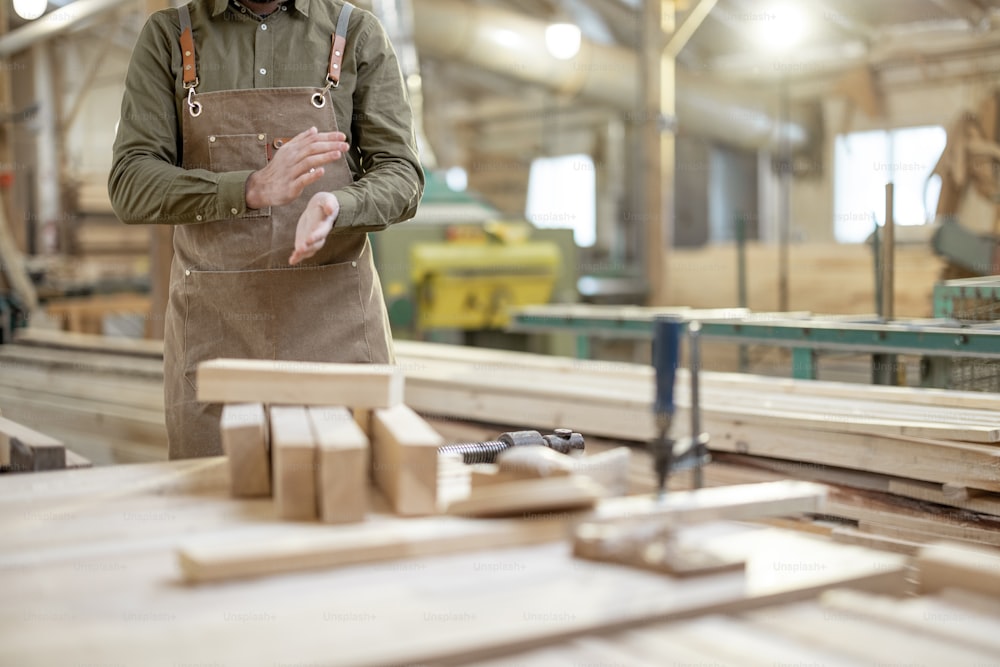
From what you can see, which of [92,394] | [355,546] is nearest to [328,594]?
[355,546]

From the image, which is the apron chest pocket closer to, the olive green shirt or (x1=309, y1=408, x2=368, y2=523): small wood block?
the olive green shirt

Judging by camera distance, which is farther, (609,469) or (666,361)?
(609,469)

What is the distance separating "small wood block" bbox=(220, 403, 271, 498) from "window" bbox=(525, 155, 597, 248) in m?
11.6

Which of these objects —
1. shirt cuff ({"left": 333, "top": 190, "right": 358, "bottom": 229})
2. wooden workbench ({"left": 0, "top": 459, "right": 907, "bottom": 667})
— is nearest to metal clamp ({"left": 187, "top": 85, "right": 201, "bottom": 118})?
shirt cuff ({"left": 333, "top": 190, "right": 358, "bottom": 229})

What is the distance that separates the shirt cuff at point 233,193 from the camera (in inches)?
82.1

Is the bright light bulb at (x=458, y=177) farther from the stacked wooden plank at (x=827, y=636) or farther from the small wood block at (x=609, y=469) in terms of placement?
the stacked wooden plank at (x=827, y=636)

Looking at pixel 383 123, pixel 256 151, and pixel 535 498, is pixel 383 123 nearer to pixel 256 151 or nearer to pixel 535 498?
pixel 256 151

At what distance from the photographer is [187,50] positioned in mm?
2223

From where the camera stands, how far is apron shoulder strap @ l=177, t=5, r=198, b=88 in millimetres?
2219

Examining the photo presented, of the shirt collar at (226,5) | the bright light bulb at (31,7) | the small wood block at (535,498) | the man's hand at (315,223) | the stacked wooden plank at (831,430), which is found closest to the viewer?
the small wood block at (535,498)

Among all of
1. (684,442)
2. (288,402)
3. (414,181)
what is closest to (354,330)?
(414,181)

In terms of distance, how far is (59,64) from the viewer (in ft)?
46.9

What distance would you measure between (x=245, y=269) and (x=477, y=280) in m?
3.80

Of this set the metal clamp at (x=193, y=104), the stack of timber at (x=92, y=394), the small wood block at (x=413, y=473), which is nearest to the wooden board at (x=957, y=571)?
the small wood block at (x=413, y=473)
